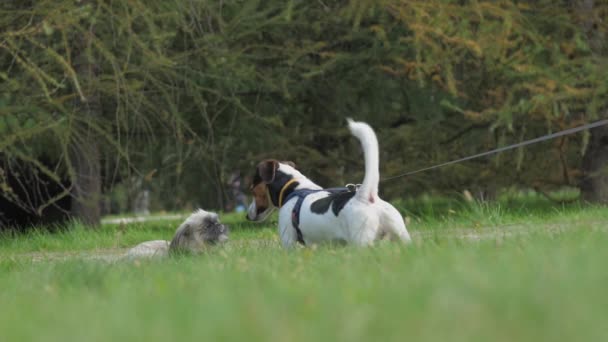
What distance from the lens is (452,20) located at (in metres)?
11.9

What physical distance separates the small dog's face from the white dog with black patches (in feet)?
2.01

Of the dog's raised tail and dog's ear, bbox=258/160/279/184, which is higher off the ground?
the dog's raised tail

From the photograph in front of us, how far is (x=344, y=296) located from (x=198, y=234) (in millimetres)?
4695

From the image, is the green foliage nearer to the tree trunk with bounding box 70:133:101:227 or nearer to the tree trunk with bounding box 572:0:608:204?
the tree trunk with bounding box 572:0:608:204

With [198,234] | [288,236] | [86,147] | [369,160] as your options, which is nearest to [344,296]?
[369,160]

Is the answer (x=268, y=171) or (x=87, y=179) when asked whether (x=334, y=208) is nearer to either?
(x=268, y=171)

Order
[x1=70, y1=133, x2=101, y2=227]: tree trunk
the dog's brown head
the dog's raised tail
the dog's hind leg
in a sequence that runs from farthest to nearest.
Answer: [x1=70, y1=133, x2=101, y2=227]: tree trunk, the dog's brown head, the dog's hind leg, the dog's raised tail

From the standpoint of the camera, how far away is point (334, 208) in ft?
21.4

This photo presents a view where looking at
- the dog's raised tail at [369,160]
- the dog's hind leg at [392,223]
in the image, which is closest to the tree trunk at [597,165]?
the dog's hind leg at [392,223]

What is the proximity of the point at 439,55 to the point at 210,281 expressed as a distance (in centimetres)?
796

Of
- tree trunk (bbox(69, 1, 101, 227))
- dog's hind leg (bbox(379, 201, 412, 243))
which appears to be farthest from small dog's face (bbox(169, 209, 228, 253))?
tree trunk (bbox(69, 1, 101, 227))

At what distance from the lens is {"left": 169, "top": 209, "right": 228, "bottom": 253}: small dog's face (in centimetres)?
799

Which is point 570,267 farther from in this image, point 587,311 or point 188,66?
point 188,66

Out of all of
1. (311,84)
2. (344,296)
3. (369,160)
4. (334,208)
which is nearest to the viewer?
(344,296)
